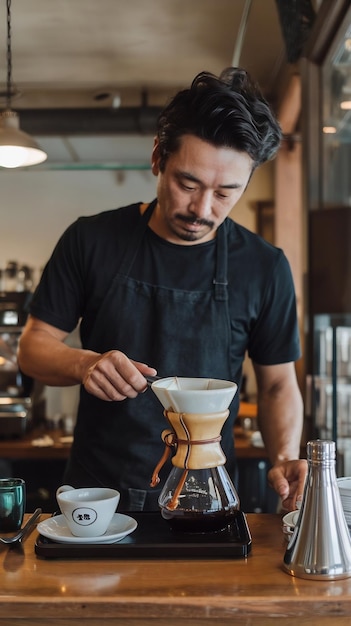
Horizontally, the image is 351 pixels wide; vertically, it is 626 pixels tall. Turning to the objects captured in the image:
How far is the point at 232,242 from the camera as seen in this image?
229cm

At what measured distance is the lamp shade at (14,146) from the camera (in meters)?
3.48

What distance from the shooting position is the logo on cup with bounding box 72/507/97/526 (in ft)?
4.66

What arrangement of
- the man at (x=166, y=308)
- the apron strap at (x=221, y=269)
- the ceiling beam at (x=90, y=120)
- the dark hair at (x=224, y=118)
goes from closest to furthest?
the dark hair at (x=224, y=118) → the man at (x=166, y=308) → the apron strap at (x=221, y=269) → the ceiling beam at (x=90, y=120)

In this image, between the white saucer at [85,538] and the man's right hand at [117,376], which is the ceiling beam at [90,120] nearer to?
the man's right hand at [117,376]

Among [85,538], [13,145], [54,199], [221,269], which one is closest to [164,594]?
[85,538]

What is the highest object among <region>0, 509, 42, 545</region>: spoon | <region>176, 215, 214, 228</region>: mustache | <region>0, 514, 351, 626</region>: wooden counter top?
<region>176, 215, 214, 228</region>: mustache

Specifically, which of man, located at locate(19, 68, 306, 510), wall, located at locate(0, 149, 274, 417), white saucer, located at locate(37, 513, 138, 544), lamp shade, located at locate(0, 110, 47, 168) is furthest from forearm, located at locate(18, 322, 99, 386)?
wall, located at locate(0, 149, 274, 417)

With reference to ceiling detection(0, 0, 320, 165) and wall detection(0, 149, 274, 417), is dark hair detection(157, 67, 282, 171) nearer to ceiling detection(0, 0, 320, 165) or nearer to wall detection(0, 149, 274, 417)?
ceiling detection(0, 0, 320, 165)

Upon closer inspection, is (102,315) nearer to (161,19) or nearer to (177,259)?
(177,259)

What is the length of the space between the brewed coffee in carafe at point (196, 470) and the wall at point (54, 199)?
4644 mm

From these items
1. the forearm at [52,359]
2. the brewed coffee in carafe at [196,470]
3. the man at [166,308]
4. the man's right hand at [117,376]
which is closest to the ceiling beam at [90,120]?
the man at [166,308]

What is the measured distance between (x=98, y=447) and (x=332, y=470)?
0.93 meters

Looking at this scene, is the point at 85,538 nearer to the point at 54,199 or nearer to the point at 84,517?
the point at 84,517

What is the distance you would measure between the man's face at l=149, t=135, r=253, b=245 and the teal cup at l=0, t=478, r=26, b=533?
0.82m
